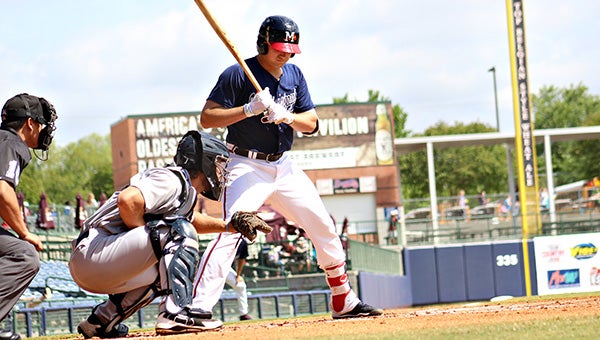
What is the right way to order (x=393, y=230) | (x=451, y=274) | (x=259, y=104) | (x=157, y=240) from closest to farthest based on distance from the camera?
1. (x=157, y=240)
2. (x=259, y=104)
3. (x=393, y=230)
4. (x=451, y=274)

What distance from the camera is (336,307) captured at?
331 inches

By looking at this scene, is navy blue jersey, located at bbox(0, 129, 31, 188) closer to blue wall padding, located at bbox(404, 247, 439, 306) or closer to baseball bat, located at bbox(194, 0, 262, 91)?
baseball bat, located at bbox(194, 0, 262, 91)

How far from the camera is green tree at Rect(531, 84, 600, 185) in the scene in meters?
79.6

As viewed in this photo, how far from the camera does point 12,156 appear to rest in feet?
22.4

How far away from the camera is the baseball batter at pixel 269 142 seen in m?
7.56

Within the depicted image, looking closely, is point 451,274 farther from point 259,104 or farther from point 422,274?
point 259,104

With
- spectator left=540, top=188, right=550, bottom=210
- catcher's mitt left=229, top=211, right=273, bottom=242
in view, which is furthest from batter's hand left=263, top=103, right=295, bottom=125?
spectator left=540, top=188, right=550, bottom=210

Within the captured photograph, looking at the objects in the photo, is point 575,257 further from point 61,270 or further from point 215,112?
point 215,112

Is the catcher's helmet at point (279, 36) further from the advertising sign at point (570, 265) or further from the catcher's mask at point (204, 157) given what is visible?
the advertising sign at point (570, 265)

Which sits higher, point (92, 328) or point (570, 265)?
point (92, 328)

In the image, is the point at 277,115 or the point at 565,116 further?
the point at 565,116

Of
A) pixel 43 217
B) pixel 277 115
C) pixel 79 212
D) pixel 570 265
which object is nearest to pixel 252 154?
pixel 277 115

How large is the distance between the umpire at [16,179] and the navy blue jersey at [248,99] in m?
1.25

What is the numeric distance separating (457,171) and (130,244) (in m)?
74.0
